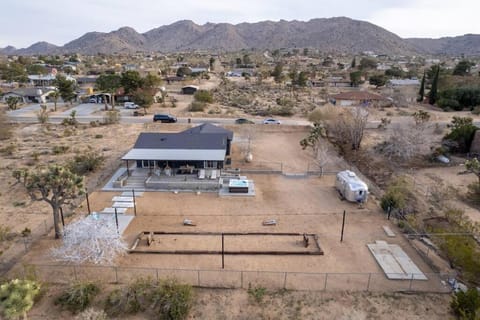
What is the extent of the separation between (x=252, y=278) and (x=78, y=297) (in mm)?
8166

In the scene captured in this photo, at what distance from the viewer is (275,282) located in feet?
53.1

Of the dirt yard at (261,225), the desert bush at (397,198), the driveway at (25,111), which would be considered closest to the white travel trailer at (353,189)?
the dirt yard at (261,225)

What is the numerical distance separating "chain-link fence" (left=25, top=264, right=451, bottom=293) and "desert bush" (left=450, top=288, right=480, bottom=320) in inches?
62.5

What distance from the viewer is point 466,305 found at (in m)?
13.9

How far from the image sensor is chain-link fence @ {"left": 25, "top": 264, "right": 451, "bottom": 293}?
1595 centimetres

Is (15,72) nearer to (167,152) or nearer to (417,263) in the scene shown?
(167,152)

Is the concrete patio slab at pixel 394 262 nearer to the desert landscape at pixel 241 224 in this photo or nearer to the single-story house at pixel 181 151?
the desert landscape at pixel 241 224

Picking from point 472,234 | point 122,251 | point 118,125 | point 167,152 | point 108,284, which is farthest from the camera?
point 118,125

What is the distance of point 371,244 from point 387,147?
19.5m

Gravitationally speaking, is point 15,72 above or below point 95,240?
above

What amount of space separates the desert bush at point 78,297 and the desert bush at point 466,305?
16.1 metres

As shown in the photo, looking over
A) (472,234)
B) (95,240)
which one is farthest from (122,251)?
(472,234)

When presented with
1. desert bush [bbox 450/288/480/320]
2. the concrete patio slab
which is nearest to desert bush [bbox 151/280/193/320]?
the concrete patio slab

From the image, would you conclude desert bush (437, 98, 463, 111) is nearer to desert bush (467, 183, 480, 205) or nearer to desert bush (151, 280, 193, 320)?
desert bush (467, 183, 480, 205)
